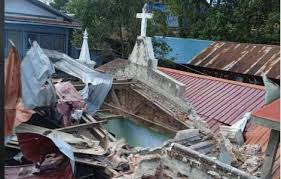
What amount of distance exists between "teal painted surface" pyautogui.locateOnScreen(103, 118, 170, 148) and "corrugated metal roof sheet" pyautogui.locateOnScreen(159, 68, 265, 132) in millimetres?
1530

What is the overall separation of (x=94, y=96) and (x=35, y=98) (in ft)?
8.08

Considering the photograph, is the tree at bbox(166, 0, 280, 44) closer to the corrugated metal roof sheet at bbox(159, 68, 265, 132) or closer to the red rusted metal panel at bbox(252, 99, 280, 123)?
the corrugated metal roof sheet at bbox(159, 68, 265, 132)

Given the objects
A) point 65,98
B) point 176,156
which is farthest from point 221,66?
point 176,156

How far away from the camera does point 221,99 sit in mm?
11031

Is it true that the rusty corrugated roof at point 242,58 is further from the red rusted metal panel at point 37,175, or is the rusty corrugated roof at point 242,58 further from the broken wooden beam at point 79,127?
the red rusted metal panel at point 37,175

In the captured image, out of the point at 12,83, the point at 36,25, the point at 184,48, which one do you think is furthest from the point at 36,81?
the point at 184,48

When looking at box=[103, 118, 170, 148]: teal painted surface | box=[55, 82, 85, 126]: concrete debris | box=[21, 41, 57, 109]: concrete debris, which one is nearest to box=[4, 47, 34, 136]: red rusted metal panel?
box=[21, 41, 57, 109]: concrete debris

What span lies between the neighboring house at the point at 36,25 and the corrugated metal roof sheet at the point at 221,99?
8497 mm

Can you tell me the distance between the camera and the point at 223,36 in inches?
792

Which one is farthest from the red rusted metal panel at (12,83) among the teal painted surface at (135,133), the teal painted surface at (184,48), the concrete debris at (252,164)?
the teal painted surface at (184,48)

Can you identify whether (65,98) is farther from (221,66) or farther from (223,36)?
(223,36)

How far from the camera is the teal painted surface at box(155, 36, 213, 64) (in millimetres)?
18031

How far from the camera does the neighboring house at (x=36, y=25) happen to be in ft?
56.0

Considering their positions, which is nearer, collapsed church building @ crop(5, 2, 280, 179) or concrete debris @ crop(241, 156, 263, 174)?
collapsed church building @ crop(5, 2, 280, 179)
